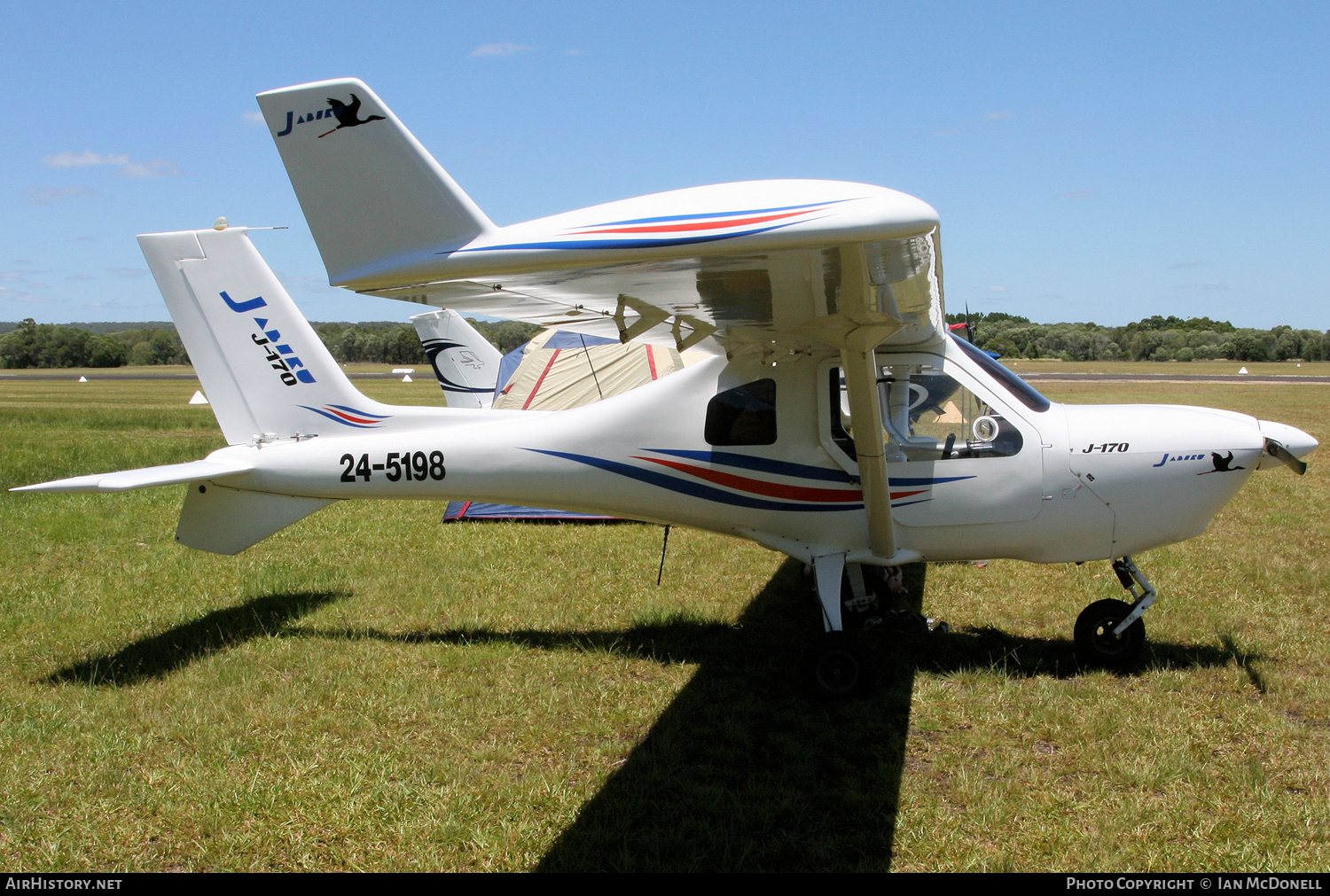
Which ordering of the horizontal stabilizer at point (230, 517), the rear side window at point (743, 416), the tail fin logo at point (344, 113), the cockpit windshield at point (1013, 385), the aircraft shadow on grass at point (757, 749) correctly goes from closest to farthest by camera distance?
the tail fin logo at point (344, 113)
the aircraft shadow on grass at point (757, 749)
the cockpit windshield at point (1013, 385)
the rear side window at point (743, 416)
the horizontal stabilizer at point (230, 517)

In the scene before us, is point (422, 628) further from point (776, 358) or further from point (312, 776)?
point (776, 358)

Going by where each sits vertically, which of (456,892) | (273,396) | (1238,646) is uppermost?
(273,396)

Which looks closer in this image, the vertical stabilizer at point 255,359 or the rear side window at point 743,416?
the rear side window at point 743,416

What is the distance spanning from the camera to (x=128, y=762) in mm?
4438

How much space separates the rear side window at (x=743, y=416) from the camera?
18.5ft

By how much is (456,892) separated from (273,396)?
3.99 meters

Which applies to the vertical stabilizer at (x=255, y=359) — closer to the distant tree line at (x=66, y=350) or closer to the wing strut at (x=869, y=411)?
the wing strut at (x=869, y=411)

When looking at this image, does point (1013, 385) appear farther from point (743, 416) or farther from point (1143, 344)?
point (1143, 344)

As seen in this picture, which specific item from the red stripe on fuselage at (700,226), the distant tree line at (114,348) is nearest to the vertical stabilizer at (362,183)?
Result: the red stripe on fuselage at (700,226)

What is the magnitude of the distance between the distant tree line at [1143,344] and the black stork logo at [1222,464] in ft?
247

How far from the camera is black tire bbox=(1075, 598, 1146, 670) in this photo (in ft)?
17.8

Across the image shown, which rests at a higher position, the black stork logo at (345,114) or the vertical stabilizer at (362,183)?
the black stork logo at (345,114)

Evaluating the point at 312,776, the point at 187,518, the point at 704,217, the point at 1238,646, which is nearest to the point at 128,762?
the point at 312,776

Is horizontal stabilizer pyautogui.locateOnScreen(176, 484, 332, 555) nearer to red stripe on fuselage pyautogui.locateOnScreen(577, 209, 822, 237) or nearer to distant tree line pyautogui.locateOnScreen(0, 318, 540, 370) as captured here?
red stripe on fuselage pyautogui.locateOnScreen(577, 209, 822, 237)
